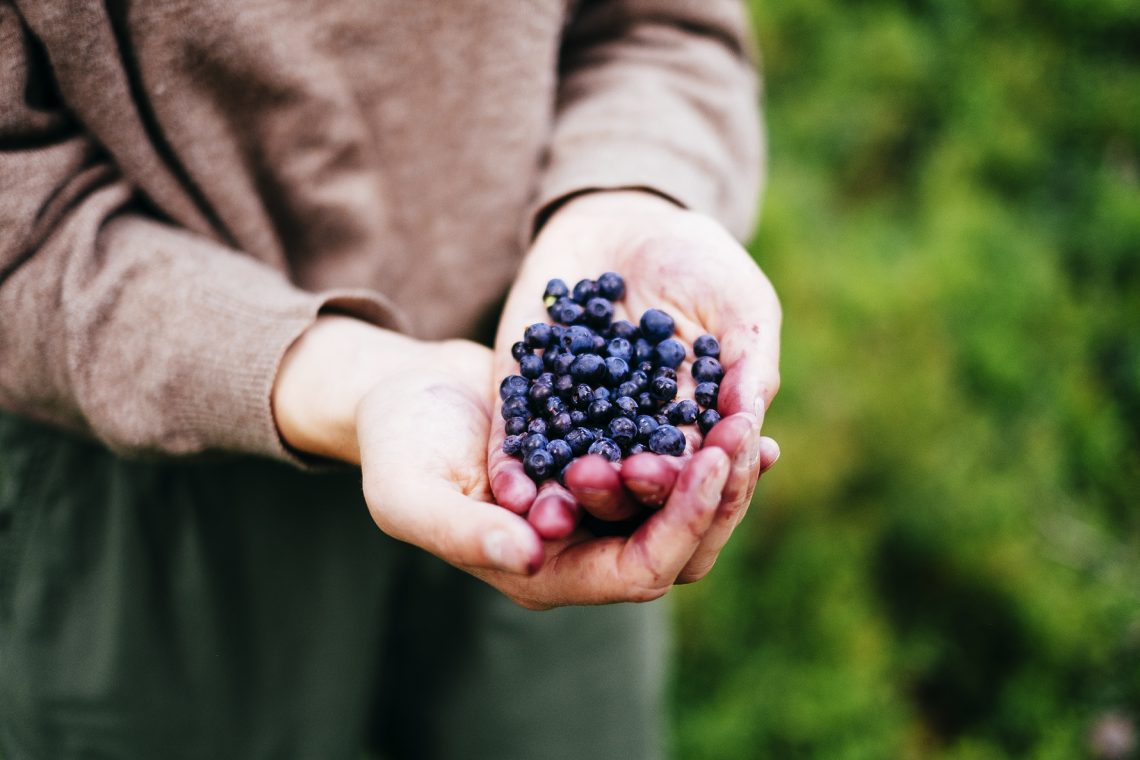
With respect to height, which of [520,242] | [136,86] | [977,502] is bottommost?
[977,502]

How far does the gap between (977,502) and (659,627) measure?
1.45 metres

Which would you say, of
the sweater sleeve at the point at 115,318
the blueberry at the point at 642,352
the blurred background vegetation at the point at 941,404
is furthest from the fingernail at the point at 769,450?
the blurred background vegetation at the point at 941,404

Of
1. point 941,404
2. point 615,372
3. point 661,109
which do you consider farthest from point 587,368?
point 941,404

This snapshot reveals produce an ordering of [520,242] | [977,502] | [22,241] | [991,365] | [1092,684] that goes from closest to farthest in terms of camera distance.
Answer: [22,241], [520,242], [1092,684], [977,502], [991,365]

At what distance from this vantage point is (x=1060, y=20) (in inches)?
161

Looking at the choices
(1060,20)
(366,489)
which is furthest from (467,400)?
(1060,20)

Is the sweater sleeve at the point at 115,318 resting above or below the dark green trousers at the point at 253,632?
above

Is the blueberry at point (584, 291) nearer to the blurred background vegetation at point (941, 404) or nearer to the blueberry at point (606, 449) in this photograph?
the blueberry at point (606, 449)

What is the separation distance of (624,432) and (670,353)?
→ 0.62ft

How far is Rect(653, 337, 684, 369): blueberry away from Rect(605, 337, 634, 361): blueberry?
5 centimetres

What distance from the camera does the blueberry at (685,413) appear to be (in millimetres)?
1199

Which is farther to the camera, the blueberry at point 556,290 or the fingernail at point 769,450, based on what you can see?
the blueberry at point 556,290

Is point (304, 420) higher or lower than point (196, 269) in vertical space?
lower

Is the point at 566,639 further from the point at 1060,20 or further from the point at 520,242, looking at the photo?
the point at 1060,20
